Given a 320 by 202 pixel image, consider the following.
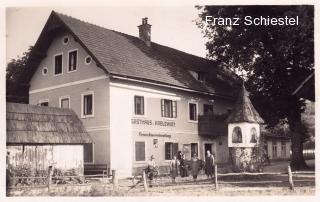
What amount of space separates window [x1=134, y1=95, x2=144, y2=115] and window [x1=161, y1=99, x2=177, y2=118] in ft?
4.46

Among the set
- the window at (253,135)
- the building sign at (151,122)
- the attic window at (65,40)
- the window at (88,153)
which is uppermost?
the attic window at (65,40)

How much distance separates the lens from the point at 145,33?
84.0 ft

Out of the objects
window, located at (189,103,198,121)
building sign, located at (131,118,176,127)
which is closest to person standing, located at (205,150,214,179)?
building sign, located at (131,118,176,127)

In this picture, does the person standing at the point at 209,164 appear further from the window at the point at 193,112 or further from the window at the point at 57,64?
the window at the point at 57,64

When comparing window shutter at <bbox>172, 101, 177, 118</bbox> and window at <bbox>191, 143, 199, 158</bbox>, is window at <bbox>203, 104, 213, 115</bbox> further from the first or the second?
window shutter at <bbox>172, 101, 177, 118</bbox>

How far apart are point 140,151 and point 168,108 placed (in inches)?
114

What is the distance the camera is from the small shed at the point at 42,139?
52.3 feet

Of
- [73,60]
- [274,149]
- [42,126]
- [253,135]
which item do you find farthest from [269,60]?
[274,149]

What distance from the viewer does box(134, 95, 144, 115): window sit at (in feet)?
67.2

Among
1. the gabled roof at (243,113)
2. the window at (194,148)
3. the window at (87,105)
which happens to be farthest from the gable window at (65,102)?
the gabled roof at (243,113)

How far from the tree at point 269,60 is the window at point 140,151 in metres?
5.78
